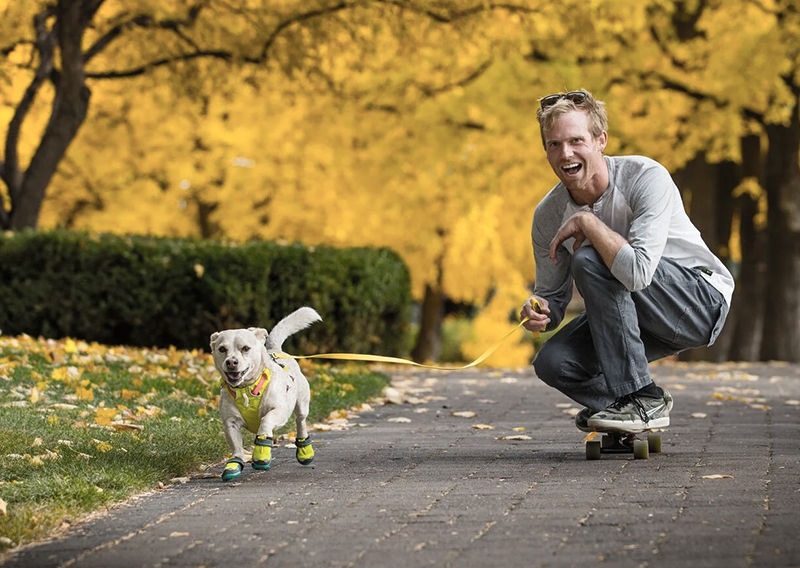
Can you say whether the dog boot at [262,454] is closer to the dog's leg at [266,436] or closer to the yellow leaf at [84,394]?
the dog's leg at [266,436]

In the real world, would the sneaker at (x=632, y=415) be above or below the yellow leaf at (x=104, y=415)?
above

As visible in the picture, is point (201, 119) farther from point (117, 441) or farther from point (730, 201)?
point (117, 441)

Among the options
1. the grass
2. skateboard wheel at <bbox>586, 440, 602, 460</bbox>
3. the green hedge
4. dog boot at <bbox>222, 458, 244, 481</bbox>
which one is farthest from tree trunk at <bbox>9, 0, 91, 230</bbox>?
skateboard wheel at <bbox>586, 440, 602, 460</bbox>

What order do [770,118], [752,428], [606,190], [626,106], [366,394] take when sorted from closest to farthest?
[606,190] < [752,428] < [366,394] < [770,118] < [626,106]

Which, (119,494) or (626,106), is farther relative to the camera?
(626,106)

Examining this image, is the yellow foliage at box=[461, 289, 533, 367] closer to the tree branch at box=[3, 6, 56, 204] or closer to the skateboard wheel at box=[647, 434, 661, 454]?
the tree branch at box=[3, 6, 56, 204]

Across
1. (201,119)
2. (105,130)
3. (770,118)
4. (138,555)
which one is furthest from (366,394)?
(105,130)

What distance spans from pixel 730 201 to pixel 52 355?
13.9 m

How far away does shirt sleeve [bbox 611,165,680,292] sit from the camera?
5.02 m

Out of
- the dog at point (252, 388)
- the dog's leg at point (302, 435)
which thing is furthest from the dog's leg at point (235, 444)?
the dog's leg at point (302, 435)

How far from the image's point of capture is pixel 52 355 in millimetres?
9055

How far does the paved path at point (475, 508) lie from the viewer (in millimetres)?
3395

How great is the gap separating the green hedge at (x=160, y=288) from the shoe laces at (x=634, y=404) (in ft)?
21.9

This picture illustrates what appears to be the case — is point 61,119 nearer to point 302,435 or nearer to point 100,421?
point 100,421
